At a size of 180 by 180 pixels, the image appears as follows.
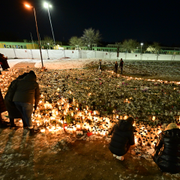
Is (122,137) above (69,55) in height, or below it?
below

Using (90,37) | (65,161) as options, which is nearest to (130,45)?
(90,37)

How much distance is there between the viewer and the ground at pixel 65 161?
2674 millimetres

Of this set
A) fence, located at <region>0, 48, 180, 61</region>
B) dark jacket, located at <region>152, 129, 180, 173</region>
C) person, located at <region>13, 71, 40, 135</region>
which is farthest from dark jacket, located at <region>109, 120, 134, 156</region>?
fence, located at <region>0, 48, 180, 61</region>

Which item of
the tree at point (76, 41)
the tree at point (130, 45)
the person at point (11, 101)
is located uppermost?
the tree at point (76, 41)

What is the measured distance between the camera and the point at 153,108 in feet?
20.8

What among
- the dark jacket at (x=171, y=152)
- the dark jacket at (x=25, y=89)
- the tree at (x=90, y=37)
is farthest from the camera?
the tree at (x=90, y=37)

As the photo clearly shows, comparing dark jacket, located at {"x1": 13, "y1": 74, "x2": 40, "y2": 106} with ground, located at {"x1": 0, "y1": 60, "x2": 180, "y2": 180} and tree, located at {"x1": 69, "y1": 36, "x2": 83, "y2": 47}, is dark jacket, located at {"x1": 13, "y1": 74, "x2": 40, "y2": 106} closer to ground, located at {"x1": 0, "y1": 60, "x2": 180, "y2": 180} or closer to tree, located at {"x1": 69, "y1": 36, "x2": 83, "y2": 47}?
ground, located at {"x1": 0, "y1": 60, "x2": 180, "y2": 180}

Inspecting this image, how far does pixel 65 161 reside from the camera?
3066 millimetres

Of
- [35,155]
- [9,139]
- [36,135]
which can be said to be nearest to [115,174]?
[35,155]

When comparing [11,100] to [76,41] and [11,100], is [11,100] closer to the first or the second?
[11,100]

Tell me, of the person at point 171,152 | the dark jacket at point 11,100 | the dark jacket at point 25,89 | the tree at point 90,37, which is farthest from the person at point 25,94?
the tree at point 90,37

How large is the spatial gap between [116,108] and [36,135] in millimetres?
4024

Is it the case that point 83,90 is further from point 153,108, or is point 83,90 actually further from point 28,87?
point 28,87

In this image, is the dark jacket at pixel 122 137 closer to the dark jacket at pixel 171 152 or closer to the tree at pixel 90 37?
the dark jacket at pixel 171 152
